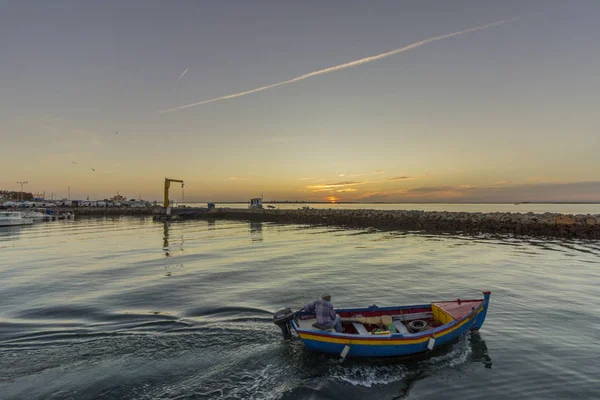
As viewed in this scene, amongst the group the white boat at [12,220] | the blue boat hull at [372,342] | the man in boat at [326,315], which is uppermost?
the white boat at [12,220]

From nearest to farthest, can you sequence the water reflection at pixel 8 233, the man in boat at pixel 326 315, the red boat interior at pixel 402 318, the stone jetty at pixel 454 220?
the man in boat at pixel 326 315
the red boat interior at pixel 402 318
the stone jetty at pixel 454 220
the water reflection at pixel 8 233

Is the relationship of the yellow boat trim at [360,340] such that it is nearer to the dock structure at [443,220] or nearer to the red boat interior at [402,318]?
the red boat interior at [402,318]

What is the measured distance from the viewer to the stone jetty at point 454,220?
4341 centimetres

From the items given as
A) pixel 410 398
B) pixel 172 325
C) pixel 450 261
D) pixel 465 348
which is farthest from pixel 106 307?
pixel 450 261

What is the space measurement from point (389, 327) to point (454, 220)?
49.9m

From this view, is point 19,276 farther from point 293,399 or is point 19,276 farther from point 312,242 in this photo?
point 312,242

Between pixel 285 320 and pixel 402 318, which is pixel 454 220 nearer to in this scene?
pixel 402 318

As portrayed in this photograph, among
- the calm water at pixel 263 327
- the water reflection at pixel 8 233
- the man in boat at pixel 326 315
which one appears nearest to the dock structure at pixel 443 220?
the calm water at pixel 263 327

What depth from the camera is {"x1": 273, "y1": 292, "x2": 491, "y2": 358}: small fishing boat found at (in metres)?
10.3

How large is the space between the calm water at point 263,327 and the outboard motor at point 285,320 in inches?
17.0

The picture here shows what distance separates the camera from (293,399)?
8711mm

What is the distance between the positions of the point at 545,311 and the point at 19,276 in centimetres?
3185

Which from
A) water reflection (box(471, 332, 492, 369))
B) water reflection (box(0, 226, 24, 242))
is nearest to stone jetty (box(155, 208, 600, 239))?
water reflection (box(0, 226, 24, 242))

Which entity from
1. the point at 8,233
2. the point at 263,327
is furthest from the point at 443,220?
the point at 8,233
